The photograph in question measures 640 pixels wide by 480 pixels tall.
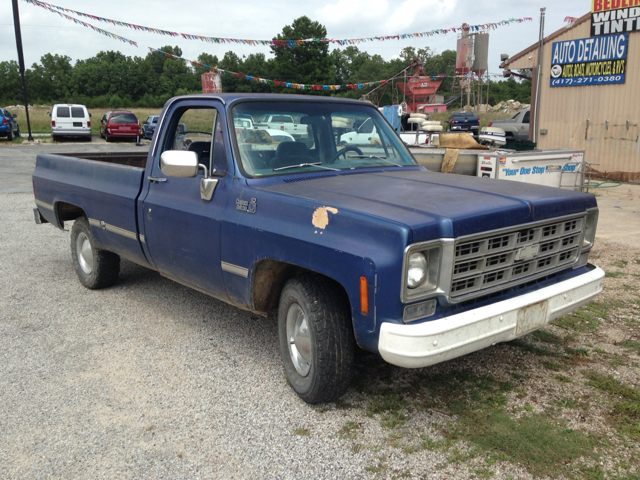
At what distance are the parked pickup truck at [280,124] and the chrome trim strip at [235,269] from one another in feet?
3.29

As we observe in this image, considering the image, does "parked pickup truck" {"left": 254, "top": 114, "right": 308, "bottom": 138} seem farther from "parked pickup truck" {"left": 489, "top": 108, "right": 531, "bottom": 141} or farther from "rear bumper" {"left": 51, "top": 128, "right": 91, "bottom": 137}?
"rear bumper" {"left": 51, "top": 128, "right": 91, "bottom": 137}

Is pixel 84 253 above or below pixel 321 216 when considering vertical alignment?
below

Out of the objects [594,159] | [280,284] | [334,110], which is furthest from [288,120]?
[594,159]

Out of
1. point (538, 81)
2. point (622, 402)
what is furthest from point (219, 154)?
point (538, 81)

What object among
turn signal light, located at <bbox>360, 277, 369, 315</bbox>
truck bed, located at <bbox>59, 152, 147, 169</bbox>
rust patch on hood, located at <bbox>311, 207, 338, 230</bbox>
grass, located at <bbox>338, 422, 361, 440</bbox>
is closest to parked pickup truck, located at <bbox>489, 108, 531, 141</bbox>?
truck bed, located at <bbox>59, 152, 147, 169</bbox>

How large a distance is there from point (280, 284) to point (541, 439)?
1.75 metres

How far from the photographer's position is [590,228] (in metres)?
3.79

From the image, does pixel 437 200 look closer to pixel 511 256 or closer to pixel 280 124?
pixel 511 256

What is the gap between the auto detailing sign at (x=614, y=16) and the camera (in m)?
13.1

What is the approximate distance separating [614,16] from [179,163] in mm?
13411

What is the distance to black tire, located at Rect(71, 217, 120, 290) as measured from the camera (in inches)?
220

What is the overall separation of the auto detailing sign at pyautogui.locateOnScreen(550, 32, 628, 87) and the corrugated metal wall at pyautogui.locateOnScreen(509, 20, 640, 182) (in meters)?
0.14

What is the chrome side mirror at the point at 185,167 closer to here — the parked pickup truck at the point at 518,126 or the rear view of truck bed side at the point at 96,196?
the rear view of truck bed side at the point at 96,196

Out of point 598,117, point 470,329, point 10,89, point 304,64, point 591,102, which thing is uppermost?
point 304,64
